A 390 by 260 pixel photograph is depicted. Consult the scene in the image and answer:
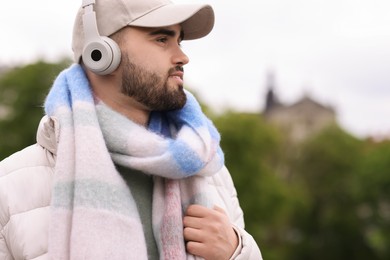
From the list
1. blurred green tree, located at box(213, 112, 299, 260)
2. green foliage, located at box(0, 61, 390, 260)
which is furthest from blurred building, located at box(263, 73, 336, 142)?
blurred green tree, located at box(213, 112, 299, 260)

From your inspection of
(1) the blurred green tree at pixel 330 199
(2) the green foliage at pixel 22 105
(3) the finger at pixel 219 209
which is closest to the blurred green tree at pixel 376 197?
(1) the blurred green tree at pixel 330 199

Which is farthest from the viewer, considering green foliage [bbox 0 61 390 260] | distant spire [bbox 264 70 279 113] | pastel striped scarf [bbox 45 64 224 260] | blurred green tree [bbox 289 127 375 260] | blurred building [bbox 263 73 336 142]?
distant spire [bbox 264 70 279 113]

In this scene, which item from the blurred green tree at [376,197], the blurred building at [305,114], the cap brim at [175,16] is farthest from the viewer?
the blurred building at [305,114]

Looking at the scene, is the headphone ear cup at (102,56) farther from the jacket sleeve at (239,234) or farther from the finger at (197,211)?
the jacket sleeve at (239,234)

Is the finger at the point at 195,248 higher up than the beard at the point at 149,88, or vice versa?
the beard at the point at 149,88

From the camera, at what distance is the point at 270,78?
97.1m

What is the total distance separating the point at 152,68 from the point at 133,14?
21 cm

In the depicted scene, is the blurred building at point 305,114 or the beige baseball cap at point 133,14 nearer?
the beige baseball cap at point 133,14

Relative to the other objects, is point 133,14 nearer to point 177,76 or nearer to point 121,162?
point 177,76

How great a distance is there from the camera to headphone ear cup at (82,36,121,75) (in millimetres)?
2486

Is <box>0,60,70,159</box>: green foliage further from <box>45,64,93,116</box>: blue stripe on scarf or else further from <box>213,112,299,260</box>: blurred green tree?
<box>45,64,93,116</box>: blue stripe on scarf

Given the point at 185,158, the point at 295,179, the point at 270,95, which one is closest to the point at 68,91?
the point at 185,158

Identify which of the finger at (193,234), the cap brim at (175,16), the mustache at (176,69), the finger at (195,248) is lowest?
the finger at (195,248)

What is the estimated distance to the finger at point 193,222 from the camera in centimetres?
245
